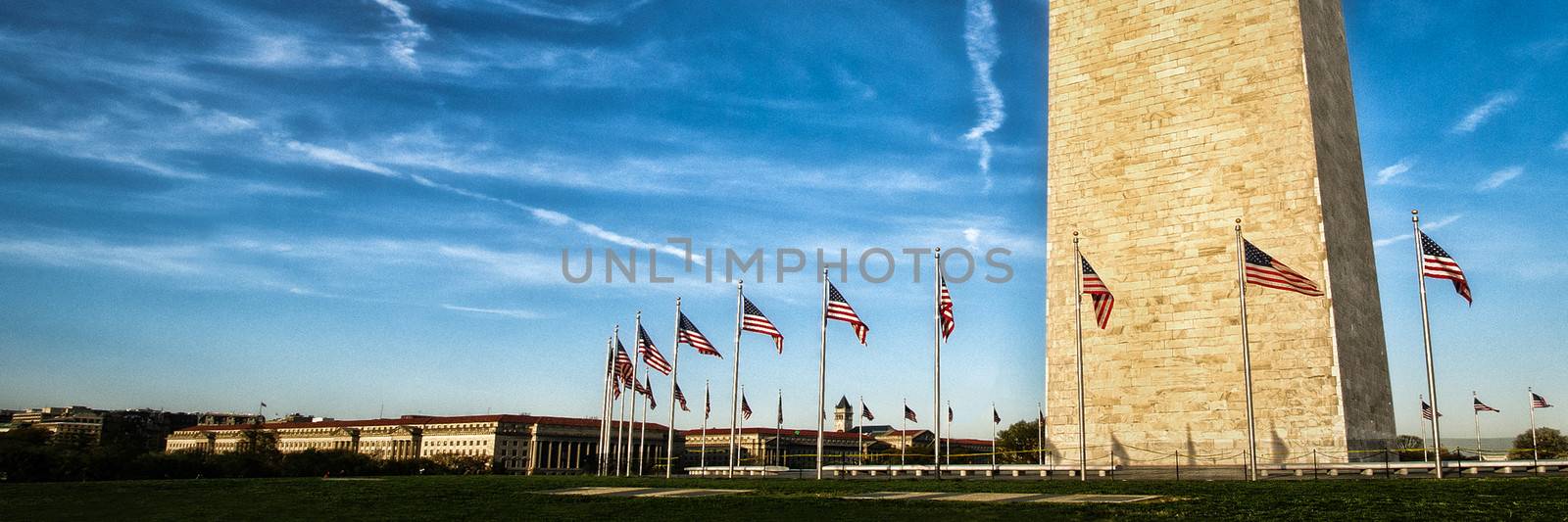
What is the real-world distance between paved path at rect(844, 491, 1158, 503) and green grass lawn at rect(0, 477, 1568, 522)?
26.5 inches

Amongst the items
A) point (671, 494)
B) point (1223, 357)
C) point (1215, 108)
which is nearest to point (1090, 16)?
point (1215, 108)

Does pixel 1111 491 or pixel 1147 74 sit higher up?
pixel 1147 74

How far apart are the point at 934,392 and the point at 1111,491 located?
45.3ft

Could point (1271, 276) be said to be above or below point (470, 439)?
above

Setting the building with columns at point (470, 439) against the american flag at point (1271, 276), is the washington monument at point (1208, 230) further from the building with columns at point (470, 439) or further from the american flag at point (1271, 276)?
the building with columns at point (470, 439)

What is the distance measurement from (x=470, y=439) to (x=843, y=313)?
152308mm

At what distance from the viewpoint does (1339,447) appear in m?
34.2

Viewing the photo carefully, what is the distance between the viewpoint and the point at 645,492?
2419cm

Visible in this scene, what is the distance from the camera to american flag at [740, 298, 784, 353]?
3762 centimetres

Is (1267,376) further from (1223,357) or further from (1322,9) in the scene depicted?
(1322,9)

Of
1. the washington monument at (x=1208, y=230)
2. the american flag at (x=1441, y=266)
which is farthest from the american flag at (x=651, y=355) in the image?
the american flag at (x=1441, y=266)

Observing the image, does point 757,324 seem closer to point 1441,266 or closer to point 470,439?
point 1441,266

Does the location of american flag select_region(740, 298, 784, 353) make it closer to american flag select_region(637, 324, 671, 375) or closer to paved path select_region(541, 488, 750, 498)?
american flag select_region(637, 324, 671, 375)

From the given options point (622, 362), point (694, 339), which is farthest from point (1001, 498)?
point (622, 362)
